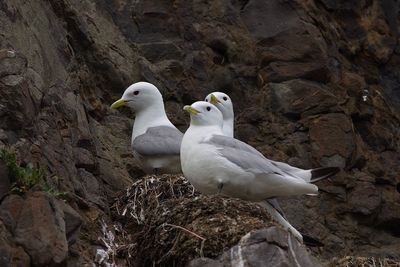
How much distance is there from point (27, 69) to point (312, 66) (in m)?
4.03

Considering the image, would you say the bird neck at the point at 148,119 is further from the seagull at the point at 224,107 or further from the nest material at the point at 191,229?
the nest material at the point at 191,229

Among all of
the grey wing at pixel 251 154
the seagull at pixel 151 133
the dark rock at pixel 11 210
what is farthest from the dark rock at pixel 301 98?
the dark rock at pixel 11 210

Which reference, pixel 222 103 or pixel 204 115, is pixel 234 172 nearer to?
pixel 204 115

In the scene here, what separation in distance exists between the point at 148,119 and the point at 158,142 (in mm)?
548

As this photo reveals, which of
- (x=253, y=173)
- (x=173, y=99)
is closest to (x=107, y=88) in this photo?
(x=173, y=99)

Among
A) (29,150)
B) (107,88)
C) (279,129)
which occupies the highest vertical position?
(29,150)

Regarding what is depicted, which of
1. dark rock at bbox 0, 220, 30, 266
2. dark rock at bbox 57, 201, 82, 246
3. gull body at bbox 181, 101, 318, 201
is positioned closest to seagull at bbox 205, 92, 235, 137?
gull body at bbox 181, 101, 318, 201

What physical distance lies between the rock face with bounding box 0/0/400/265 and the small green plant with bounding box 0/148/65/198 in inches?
68.9

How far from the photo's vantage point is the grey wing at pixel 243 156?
7828 millimetres

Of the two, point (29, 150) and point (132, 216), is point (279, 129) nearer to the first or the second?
point (132, 216)

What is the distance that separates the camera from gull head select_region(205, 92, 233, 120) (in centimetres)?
1007

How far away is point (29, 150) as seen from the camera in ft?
25.2

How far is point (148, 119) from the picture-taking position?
990cm

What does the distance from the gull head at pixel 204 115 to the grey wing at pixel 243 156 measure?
0.39 meters
